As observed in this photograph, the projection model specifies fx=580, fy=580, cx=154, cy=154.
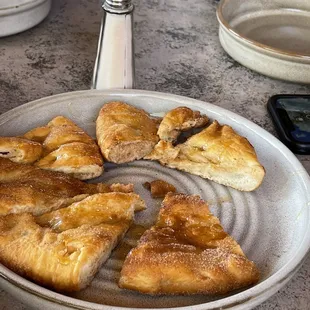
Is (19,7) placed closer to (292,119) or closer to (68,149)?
(68,149)

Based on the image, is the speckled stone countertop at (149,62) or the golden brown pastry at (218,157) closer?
the golden brown pastry at (218,157)

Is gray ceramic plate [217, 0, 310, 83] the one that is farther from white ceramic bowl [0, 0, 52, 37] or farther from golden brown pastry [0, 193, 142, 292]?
golden brown pastry [0, 193, 142, 292]

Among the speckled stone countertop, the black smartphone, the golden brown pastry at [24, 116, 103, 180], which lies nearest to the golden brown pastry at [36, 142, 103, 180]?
the golden brown pastry at [24, 116, 103, 180]

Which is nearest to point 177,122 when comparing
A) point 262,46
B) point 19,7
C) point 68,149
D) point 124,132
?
point 124,132

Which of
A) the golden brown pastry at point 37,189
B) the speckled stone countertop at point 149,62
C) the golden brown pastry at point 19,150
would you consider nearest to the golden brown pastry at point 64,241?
the golden brown pastry at point 37,189

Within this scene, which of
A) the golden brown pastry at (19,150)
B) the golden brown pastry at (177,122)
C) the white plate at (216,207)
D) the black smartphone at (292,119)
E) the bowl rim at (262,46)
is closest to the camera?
the white plate at (216,207)

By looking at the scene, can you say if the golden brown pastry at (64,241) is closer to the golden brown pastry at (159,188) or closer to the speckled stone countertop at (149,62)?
the golden brown pastry at (159,188)

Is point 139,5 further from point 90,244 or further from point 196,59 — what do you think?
point 90,244
